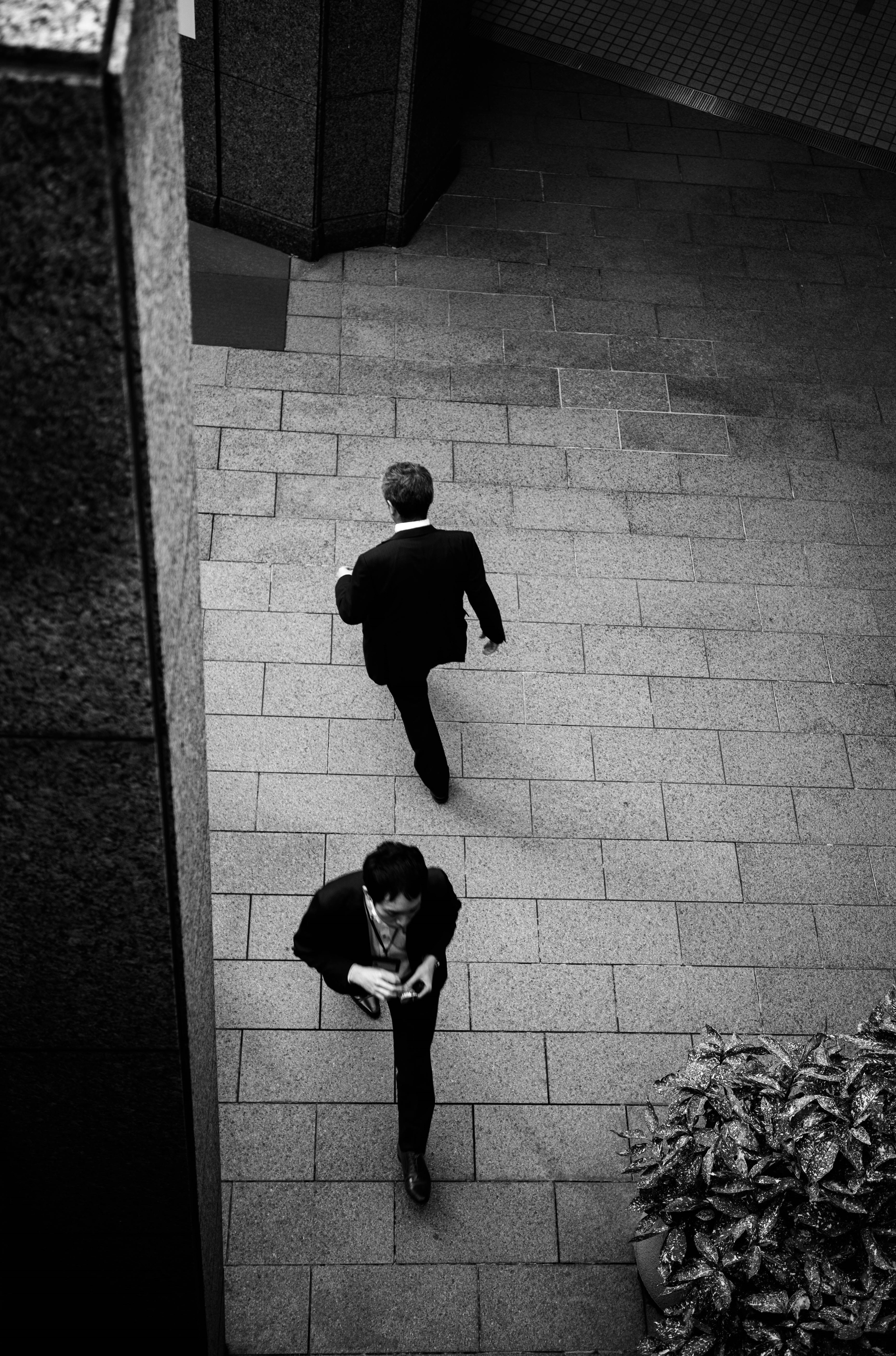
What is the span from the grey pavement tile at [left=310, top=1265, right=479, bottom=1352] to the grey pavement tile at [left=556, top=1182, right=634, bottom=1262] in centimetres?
38

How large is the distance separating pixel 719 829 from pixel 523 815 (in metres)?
0.89

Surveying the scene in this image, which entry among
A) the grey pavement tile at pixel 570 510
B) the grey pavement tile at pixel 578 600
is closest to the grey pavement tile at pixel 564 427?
the grey pavement tile at pixel 570 510

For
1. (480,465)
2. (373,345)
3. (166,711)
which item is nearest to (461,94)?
(373,345)

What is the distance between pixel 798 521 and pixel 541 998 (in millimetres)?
3203

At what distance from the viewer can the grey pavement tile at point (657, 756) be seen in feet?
19.7

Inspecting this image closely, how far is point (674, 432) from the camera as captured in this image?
744 cm

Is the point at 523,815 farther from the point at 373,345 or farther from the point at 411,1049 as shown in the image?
the point at 373,345

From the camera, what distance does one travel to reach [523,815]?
5.82 meters

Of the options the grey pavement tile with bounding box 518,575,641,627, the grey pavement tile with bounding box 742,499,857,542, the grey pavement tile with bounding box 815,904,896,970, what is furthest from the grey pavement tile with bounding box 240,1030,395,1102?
the grey pavement tile with bounding box 742,499,857,542

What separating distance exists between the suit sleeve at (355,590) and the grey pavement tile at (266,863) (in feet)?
→ 3.50

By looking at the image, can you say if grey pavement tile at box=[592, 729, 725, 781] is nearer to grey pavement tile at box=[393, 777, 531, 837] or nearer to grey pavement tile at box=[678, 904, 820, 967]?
grey pavement tile at box=[393, 777, 531, 837]

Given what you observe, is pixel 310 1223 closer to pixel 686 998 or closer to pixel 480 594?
pixel 686 998

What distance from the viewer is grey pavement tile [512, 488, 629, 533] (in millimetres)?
6902

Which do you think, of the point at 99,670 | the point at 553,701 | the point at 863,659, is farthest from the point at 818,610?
the point at 99,670
